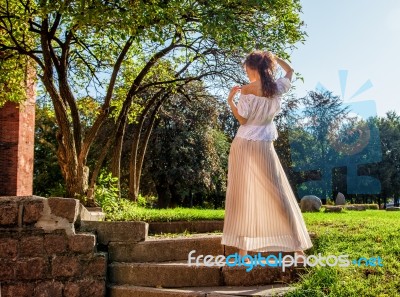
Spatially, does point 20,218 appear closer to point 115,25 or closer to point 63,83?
point 115,25

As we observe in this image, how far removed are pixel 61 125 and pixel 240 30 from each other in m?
4.07

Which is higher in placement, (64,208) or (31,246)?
(64,208)

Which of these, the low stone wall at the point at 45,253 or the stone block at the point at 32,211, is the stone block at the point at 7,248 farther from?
the stone block at the point at 32,211

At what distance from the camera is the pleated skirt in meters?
4.82

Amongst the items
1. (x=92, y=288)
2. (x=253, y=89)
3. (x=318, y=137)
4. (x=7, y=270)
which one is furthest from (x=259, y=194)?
(x=318, y=137)

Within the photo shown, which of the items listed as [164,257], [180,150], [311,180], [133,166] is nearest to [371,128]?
[311,180]

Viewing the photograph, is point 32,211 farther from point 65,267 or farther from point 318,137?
point 318,137

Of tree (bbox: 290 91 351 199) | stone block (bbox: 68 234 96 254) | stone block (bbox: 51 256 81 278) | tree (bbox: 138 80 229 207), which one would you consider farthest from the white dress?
tree (bbox: 290 91 351 199)

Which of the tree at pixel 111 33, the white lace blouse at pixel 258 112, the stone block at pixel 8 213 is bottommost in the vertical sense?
the stone block at pixel 8 213

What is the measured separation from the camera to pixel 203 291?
16.0 ft

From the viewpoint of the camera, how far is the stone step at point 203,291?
15.2 ft

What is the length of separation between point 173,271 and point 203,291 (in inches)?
22.4

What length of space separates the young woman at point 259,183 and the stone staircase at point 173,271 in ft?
1.10

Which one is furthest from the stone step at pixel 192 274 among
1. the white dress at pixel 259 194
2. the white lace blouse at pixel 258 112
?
the white lace blouse at pixel 258 112
